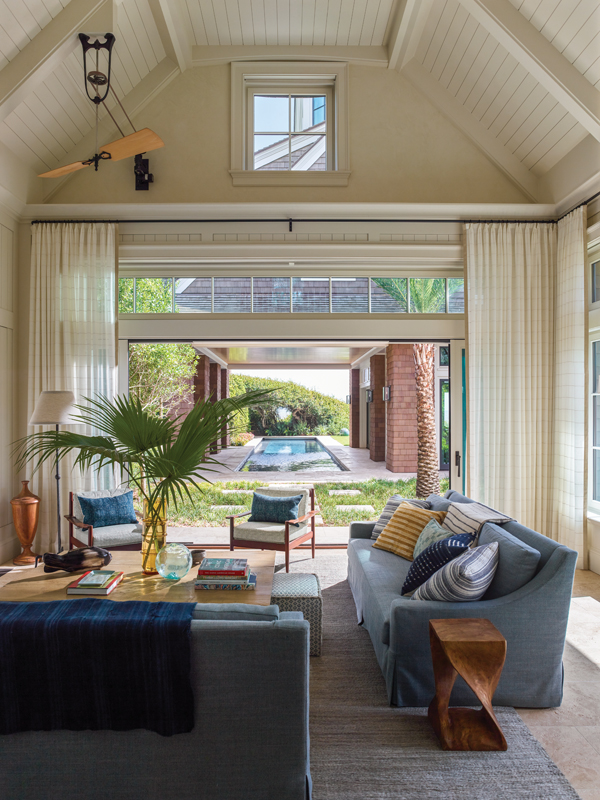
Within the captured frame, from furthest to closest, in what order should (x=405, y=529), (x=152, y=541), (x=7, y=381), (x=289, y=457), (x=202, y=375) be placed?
(x=289, y=457), (x=202, y=375), (x=7, y=381), (x=405, y=529), (x=152, y=541)

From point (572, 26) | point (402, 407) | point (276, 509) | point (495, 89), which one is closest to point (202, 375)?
point (402, 407)

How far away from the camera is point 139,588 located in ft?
8.82

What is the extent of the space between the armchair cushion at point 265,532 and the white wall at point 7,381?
6.78 feet

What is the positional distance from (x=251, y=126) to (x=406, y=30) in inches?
61.8

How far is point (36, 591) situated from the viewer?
2641 mm

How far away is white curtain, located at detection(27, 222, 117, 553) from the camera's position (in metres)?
4.79

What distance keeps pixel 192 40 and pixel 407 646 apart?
17.2 feet

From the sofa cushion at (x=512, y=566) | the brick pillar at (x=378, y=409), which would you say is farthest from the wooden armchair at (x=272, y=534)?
the brick pillar at (x=378, y=409)

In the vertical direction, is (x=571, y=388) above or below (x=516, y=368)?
below

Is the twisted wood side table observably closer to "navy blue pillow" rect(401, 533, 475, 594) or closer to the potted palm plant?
"navy blue pillow" rect(401, 533, 475, 594)

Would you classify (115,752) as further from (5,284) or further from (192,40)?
(192,40)

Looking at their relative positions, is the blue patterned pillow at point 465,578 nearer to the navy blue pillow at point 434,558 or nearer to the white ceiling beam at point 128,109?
the navy blue pillow at point 434,558

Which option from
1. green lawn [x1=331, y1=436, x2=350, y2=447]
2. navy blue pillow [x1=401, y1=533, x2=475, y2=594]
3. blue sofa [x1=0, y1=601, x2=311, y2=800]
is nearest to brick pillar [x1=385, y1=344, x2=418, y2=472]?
navy blue pillow [x1=401, y1=533, x2=475, y2=594]

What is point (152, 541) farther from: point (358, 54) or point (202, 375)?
point (202, 375)
